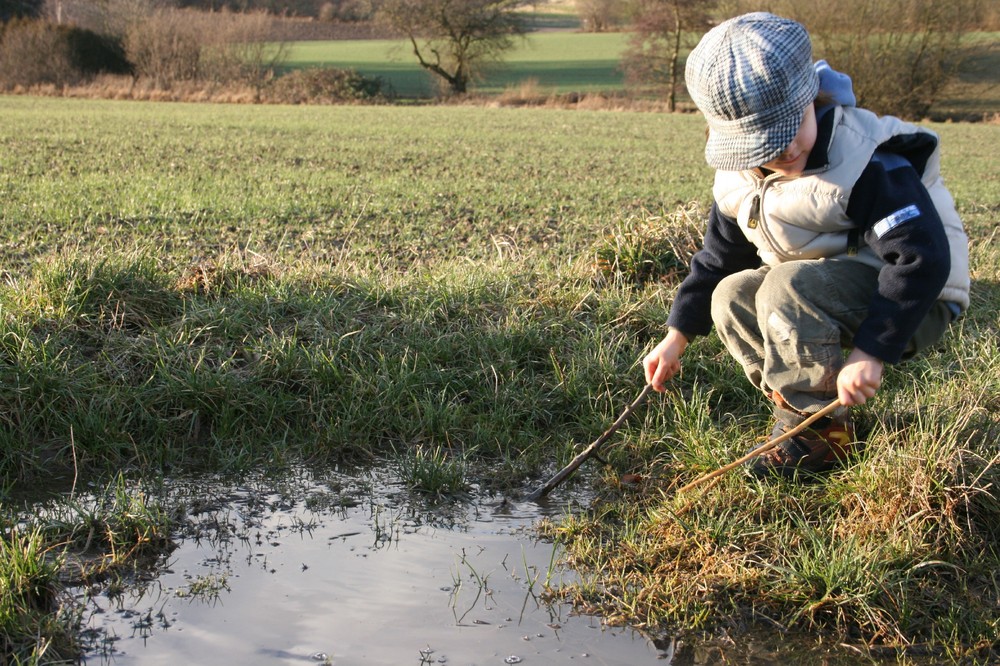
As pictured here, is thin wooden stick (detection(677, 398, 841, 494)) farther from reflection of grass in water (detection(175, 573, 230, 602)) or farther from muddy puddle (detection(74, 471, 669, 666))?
reflection of grass in water (detection(175, 573, 230, 602))

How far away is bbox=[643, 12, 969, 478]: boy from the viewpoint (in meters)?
2.80

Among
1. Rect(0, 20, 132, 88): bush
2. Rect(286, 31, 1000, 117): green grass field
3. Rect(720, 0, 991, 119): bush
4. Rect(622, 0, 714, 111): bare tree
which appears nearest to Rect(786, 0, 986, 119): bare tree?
Rect(720, 0, 991, 119): bush

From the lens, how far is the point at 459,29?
49.5m

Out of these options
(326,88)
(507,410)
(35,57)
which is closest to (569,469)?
(507,410)

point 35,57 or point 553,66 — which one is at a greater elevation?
point 553,66

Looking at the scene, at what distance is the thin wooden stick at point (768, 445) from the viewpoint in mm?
3043

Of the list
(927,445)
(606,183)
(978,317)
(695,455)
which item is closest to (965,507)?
(927,445)

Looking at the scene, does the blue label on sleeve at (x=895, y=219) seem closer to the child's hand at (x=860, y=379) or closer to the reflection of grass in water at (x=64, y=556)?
the child's hand at (x=860, y=379)

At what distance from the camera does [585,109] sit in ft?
119

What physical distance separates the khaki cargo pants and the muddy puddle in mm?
918

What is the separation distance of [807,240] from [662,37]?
138ft

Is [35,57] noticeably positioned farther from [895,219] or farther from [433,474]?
[895,219]

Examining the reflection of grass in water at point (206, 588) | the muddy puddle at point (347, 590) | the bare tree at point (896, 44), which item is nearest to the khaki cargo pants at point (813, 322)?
the muddy puddle at point (347, 590)

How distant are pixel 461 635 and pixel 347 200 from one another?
7661 mm
